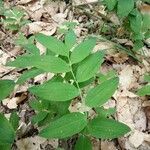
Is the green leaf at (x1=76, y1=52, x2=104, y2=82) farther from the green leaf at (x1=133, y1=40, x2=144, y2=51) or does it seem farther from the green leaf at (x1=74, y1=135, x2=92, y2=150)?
the green leaf at (x1=133, y1=40, x2=144, y2=51)

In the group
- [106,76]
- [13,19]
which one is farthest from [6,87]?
[13,19]

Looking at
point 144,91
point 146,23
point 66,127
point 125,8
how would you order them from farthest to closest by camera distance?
point 146,23
point 125,8
point 144,91
point 66,127

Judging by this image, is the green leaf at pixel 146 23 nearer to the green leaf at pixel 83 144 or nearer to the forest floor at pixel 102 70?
the forest floor at pixel 102 70

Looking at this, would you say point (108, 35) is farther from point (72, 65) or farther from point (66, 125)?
point (66, 125)

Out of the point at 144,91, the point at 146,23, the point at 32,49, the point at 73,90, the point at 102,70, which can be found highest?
the point at 73,90

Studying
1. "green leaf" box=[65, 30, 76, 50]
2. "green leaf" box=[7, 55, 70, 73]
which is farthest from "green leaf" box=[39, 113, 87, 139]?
"green leaf" box=[65, 30, 76, 50]

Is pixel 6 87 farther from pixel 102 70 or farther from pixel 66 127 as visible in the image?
pixel 102 70
